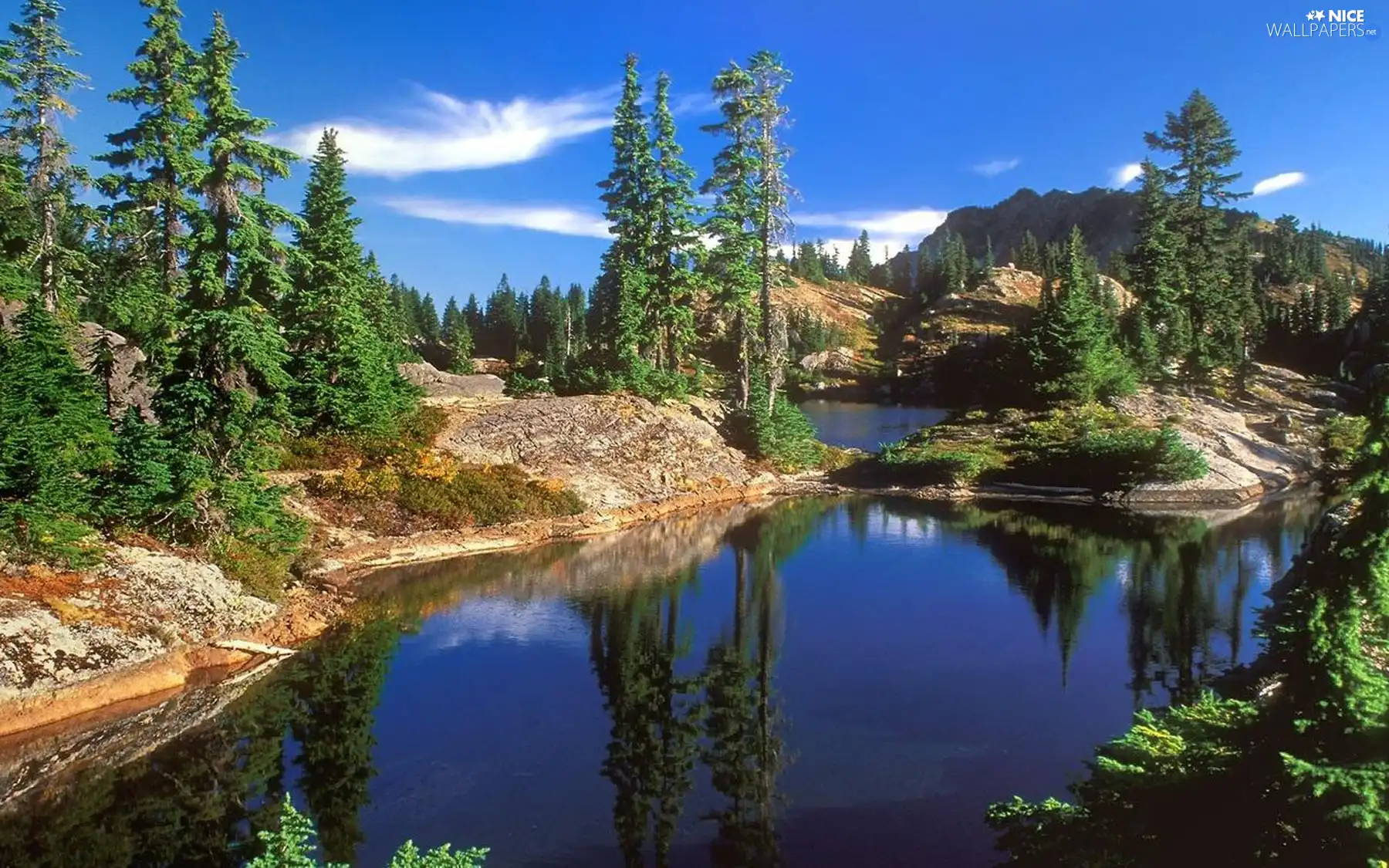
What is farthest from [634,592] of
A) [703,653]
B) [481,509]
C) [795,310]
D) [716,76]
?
[795,310]

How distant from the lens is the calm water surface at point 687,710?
13.6 meters

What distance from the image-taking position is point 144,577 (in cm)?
2062

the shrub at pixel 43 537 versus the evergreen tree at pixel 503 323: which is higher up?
the evergreen tree at pixel 503 323

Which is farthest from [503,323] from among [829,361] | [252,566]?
[252,566]

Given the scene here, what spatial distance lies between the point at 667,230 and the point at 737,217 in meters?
4.50

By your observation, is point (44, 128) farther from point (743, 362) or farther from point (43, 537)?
point (743, 362)

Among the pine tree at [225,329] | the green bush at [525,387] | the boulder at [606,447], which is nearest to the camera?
the pine tree at [225,329]

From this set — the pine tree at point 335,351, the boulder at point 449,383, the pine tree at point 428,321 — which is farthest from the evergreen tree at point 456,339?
the pine tree at point 335,351

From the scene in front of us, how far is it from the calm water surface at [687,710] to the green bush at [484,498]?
3398 mm

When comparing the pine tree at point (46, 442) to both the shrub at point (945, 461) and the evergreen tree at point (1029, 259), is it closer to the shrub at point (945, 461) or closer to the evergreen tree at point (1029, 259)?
the shrub at point (945, 461)

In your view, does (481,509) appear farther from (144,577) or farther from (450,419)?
(144,577)

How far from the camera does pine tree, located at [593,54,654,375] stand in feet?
162

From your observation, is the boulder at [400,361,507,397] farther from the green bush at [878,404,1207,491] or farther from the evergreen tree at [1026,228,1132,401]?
the evergreen tree at [1026,228,1132,401]

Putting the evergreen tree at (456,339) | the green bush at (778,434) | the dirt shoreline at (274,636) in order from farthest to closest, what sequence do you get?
the evergreen tree at (456,339) < the green bush at (778,434) < the dirt shoreline at (274,636)
